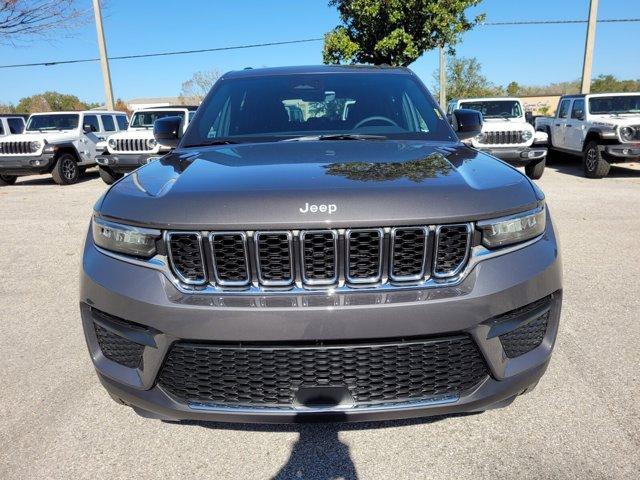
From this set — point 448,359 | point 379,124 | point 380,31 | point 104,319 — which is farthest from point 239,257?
point 380,31

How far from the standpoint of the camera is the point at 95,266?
1953 mm

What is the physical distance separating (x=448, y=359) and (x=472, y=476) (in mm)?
637

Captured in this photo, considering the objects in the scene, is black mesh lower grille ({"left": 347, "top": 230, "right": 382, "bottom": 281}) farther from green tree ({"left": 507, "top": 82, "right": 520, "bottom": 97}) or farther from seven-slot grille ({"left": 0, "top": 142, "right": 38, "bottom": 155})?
green tree ({"left": 507, "top": 82, "right": 520, "bottom": 97})

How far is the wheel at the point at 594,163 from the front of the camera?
10.8 meters

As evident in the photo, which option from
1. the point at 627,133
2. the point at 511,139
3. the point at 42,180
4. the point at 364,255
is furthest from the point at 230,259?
the point at 42,180

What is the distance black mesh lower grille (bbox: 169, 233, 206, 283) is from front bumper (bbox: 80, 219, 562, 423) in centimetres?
6

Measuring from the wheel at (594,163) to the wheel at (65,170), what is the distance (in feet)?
41.9

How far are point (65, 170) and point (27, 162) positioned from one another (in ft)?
2.81

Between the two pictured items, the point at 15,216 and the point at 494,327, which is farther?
the point at 15,216

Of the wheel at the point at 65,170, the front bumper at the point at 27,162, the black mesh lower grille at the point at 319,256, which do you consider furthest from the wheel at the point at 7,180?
the black mesh lower grille at the point at 319,256

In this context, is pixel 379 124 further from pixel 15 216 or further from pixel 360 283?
pixel 15 216

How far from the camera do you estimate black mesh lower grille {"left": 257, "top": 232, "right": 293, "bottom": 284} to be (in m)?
1.75

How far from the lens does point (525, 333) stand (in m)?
1.91

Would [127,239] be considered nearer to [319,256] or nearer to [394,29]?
[319,256]
